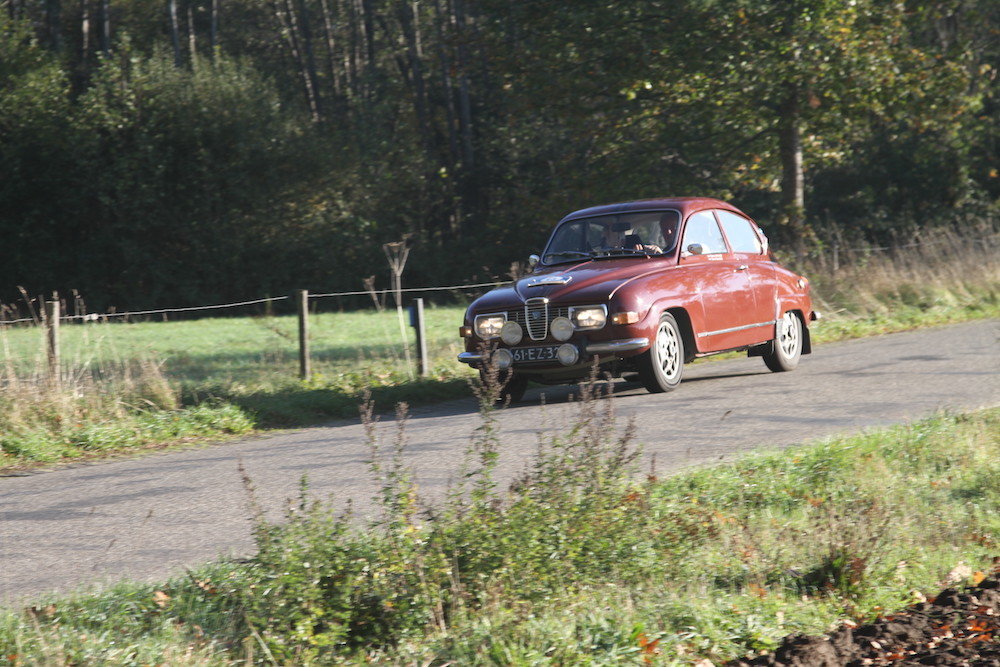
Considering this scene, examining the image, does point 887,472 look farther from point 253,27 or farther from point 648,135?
point 253,27

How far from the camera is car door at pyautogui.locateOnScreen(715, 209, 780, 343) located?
42.1ft

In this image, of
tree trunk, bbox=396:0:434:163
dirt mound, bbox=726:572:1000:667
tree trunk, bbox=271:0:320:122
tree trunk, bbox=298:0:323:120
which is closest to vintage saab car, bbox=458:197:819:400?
dirt mound, bbox=726:572:1000:667

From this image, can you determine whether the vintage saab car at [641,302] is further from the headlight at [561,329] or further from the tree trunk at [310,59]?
the tree trunk at [310,59]

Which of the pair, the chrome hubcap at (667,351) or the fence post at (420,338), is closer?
the chrome hubcap at (667,351)

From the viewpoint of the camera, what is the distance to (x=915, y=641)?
4762 millimetres

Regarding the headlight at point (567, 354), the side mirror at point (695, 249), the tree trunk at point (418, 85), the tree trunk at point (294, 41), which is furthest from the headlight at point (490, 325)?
the tree trunk at point (294, 41)

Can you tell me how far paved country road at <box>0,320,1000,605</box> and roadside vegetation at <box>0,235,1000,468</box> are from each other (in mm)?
776

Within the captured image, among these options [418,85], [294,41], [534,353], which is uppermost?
[294,41]

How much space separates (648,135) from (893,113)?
4.95 metres

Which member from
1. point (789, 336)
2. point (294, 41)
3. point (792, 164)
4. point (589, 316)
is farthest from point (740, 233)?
point (294, 41)

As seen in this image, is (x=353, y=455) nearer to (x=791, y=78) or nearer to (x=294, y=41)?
(x=791, y=78)

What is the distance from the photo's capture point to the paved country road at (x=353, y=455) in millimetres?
6191

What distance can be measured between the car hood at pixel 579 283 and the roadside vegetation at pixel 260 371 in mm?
1679

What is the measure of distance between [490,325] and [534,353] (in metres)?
0.56
